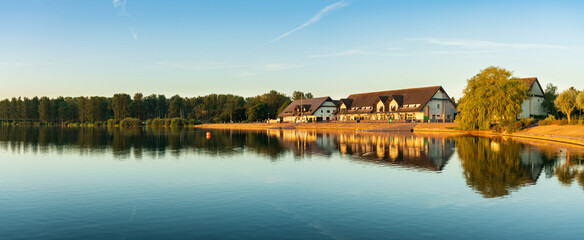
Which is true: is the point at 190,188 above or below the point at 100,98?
below

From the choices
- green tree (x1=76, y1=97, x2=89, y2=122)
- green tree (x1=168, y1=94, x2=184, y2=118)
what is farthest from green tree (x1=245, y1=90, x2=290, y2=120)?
green tree (x1=76, y1=97, x2=89, y2=122)

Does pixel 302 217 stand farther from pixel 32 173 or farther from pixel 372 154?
pixel 372 154

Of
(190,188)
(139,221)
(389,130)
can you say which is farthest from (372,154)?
(389,130)

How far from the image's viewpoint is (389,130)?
88312 millimetres

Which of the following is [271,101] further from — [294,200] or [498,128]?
[294,200]

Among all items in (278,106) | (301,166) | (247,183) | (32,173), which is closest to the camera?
(247,183)

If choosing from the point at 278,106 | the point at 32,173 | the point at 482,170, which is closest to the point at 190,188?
the point at 32,173

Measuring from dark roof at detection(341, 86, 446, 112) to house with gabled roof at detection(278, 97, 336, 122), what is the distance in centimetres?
920

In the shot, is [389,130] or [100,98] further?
[100,98]

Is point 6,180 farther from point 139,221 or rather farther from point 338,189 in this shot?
point 338,189

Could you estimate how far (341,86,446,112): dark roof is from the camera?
343 feet

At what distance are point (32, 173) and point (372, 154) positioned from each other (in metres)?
26.8

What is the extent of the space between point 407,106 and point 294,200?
317 feet

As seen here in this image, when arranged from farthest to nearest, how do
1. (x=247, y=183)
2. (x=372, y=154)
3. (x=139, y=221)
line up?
(x=372, y=154) → (x=247, y=183) → (x=139, y=221)
